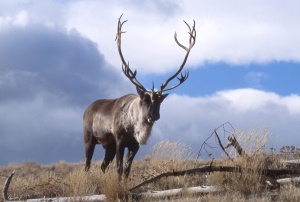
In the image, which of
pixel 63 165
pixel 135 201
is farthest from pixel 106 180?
pixel 63 165

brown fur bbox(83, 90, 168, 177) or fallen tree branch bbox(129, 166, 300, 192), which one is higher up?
brown fur bbox(83, 90, 168, 177)

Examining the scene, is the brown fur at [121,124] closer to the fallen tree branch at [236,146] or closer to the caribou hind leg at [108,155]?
the caribou hind leg at [108,155]

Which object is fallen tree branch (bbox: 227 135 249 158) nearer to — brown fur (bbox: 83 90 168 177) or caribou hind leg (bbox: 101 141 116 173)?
brown fur (bbox: 83 90 168 177)

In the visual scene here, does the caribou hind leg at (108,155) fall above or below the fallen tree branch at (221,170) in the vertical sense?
above

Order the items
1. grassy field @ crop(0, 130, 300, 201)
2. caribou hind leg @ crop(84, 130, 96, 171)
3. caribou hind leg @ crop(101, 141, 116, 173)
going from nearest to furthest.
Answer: grassy field @ crop(0, 130, 300, 201) < caribou hind leg @ crop(101, 141, 116, 173) < caribou hind leg @ crop(84, 130, 96, 171)

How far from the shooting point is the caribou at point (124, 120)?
445 inches

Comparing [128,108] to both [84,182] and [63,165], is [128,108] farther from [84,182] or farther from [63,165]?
[63,165]

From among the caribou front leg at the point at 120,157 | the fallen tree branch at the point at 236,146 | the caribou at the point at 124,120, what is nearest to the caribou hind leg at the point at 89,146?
the caribou at the point at 124,120

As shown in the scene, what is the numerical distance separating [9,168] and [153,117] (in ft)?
33.2

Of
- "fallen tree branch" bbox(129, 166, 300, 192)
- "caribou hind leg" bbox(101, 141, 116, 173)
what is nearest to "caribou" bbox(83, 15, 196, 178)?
"caribou hind leg" bbox(101, 141, 116, 173)

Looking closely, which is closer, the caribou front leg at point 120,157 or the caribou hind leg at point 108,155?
the caribou front leg at point 120,157

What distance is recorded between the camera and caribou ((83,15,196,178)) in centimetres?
1130

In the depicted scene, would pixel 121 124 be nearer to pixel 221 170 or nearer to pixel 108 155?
pixel 108 155

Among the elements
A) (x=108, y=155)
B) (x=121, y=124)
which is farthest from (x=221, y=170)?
(x=108, y=155)
